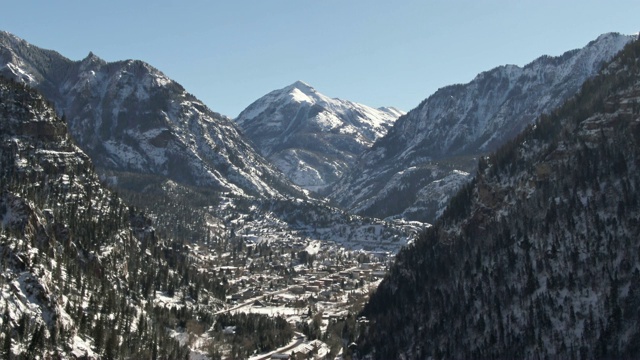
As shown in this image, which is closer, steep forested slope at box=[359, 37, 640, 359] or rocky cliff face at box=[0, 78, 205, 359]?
rocky cliff face at box=[0, 78, 205, 359]

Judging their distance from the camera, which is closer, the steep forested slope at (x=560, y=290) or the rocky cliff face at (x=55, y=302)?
the rocky cliff face at (x=55, y=302)

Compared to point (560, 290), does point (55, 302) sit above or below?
below

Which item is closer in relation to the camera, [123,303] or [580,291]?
[580,291]

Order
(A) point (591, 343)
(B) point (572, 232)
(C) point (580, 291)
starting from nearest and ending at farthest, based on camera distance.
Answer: (A) point (591, 343)
(C) point (580, 291)
(B) point (572, 232)

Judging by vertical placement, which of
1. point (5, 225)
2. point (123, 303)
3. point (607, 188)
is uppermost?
point (607, 188)

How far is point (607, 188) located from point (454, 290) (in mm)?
53030

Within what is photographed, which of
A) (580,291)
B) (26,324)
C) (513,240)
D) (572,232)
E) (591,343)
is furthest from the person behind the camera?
(513,240)

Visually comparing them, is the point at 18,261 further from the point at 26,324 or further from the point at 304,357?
the point at 304,357

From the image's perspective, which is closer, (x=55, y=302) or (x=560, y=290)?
(x=55, y=302)

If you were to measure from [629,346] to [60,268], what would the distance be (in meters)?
142

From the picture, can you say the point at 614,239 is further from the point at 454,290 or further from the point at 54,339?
the point at 54,339

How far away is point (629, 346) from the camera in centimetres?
14525

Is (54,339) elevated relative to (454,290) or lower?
lower

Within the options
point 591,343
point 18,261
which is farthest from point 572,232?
point 18,261
